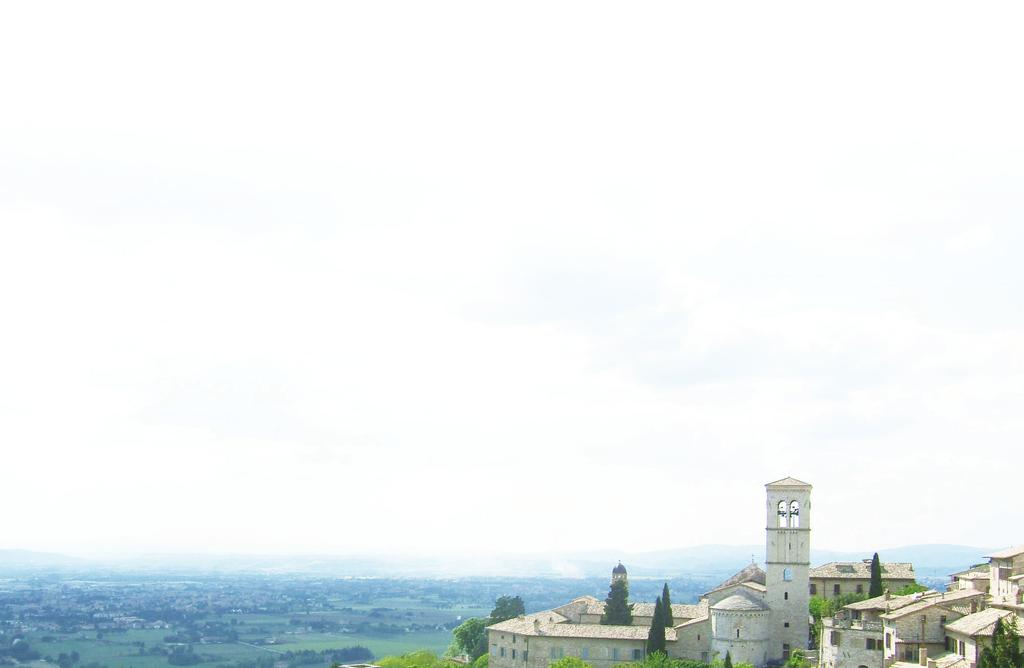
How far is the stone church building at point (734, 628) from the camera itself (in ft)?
217

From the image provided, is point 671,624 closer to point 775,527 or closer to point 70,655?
point 775,527

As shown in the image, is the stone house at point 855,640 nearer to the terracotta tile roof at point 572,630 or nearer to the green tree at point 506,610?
the terracotta tile roof at point 572,630

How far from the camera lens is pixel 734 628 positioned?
65.9 meters

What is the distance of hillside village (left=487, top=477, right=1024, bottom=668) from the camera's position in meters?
54.2

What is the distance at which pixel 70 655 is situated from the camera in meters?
198

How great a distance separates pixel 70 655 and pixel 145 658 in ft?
49.2

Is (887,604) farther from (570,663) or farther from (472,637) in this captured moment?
(472,637)

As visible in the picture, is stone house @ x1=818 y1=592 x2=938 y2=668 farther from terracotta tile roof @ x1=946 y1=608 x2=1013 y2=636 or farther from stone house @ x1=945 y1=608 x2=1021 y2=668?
terracotta tile roof @ x1=946 y1=608 x2=1013 y2=636

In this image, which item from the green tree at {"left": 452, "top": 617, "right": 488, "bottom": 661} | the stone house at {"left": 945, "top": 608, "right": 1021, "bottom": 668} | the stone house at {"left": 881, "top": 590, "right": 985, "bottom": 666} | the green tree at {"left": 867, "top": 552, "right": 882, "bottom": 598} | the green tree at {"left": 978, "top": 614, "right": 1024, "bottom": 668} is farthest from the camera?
the green tree at {"left": 452, "top": 617, "right": 488, "bottom": 661}

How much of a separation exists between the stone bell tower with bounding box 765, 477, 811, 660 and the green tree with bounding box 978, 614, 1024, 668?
901 inches

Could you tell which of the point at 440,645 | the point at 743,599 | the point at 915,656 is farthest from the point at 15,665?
the point at 915,656

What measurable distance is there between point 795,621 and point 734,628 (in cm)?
436

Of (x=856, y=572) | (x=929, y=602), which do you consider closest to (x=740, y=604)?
(x=929, y=602)

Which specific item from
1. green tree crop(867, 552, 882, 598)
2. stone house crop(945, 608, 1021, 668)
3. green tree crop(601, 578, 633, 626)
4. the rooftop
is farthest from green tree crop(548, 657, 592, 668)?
stone house crop(945, 608, 1021, 668)
